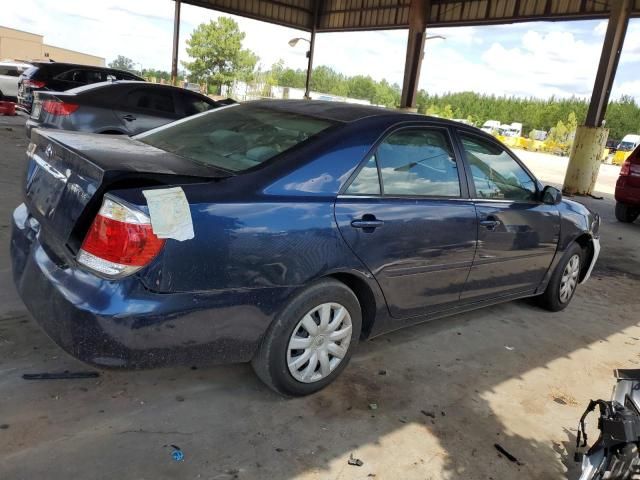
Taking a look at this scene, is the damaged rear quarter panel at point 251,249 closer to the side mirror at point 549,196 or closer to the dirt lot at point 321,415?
the dirt lot at point 321,415

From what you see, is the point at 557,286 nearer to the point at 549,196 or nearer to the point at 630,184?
the point at 549,196

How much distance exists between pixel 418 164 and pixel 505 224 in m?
0.94

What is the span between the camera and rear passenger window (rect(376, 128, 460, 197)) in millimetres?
3078

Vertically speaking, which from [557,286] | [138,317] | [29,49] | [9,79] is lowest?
[557,286]

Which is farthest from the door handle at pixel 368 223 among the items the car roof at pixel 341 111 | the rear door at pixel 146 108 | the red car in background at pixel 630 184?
the red car in background at pixel 630 184

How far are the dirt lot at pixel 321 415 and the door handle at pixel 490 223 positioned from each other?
90cm

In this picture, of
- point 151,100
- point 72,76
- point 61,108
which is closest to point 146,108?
point 151,100

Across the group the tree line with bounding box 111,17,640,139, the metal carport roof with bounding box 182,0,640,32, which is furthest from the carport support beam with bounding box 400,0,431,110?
A: the tree line with bounding box 111,17,640,139

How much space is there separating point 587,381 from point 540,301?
1.28m

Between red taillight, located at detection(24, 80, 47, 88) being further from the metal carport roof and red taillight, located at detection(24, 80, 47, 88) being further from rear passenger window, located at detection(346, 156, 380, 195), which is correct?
rear passenger window, located at detection(346, 156, 380, 195)

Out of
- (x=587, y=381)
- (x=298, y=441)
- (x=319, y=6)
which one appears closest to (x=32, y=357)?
(x=298, y=441)

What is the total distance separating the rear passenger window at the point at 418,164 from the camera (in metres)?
3.08

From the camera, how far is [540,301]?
4836mm

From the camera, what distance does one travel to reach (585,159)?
13500mm
